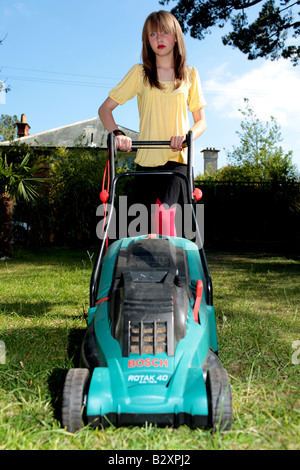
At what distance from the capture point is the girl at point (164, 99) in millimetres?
2260

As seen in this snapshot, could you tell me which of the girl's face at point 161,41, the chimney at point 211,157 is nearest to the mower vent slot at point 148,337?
the girl's face at point 161,41

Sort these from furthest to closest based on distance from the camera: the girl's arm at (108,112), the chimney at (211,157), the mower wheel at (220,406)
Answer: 1. the chimney at (211,157)
2. the girl's arm at (108,112)
3. the mower wheel at (220,406)

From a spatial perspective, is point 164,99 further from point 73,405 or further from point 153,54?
point 73,405

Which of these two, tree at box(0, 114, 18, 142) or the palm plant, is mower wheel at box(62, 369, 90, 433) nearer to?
the palm plant

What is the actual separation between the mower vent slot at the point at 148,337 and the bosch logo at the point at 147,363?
0.03 metres

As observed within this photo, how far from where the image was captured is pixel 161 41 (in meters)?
2.25

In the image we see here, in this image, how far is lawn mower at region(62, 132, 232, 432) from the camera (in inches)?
57.7

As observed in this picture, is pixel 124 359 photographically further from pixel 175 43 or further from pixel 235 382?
pixel 175 43

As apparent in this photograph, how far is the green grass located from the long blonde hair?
1.47 meters

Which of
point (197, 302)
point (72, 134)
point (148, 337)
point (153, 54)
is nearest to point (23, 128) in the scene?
point (72, 134)

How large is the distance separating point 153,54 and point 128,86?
0.21 meters

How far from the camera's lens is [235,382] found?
1.98m

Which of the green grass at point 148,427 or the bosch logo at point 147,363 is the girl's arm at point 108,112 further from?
the bosch logo at point 147,363

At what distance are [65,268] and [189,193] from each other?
4.24 m
